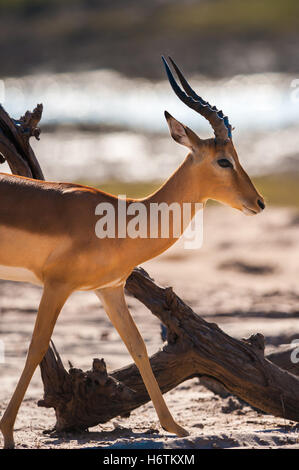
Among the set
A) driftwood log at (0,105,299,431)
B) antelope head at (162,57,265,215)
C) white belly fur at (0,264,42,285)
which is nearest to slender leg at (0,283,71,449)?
white belly fur at (0,264,42,285)

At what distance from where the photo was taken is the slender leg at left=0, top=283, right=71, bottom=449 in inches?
291

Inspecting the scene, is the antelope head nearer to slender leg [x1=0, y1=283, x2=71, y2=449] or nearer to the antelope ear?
the antelope ear

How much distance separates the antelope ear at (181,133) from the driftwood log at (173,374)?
5.32 feet

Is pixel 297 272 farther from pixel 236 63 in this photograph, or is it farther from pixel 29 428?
pixel 236 63

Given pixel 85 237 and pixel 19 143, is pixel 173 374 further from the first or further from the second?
pixel 19 143

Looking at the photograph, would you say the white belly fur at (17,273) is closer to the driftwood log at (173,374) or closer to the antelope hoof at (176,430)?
the driftwood log at (173,374)

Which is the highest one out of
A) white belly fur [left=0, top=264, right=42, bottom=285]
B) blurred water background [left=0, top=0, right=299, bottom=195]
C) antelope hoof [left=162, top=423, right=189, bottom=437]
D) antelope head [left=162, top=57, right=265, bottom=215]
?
blurred water background [left=0, top=0, right=299, bottom=195]

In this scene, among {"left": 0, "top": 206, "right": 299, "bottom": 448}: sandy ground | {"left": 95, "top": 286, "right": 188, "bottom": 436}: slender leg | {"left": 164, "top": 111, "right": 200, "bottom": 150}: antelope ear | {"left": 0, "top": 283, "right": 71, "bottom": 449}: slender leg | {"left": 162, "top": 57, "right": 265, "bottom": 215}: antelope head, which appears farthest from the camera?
{"left": 0, "top": 206, "right": 299, "bottom": 448}: sandy ground

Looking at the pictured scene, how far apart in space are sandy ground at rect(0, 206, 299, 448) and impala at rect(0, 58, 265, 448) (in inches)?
Answer: 29.5

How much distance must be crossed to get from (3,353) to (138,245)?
16.2ft

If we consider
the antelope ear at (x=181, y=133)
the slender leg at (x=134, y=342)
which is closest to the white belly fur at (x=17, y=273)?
the slender leg at (x=134, y=342)

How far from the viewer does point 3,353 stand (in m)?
12.0

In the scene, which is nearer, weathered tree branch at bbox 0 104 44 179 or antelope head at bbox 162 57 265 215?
antelope head at bbox 162 57 265 215

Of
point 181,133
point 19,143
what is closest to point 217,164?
point 181,133
